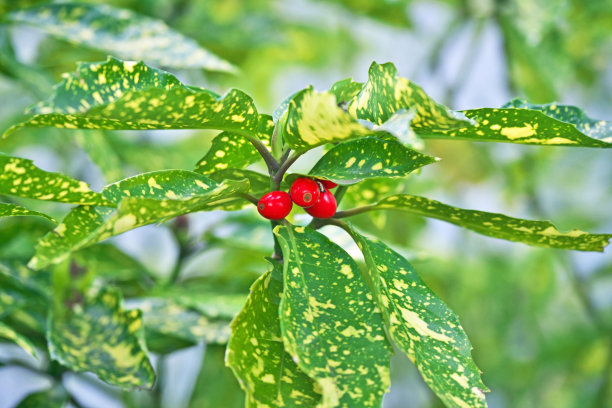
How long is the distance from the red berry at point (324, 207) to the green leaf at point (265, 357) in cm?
6

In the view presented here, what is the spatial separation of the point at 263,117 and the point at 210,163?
5cm

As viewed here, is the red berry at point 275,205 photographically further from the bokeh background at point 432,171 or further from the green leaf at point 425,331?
the bokeh background at point 432,171

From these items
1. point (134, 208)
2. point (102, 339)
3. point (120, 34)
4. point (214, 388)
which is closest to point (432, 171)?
point (214, 388)

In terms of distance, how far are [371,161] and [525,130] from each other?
11cm

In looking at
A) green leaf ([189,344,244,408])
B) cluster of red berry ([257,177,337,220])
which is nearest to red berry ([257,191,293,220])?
cluster of red berry ([257,177,337,220])

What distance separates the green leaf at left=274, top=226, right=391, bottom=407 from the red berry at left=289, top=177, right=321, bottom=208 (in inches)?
1.0

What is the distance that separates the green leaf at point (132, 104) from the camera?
Result: 0.35m

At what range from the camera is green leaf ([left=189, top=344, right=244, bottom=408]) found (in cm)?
97

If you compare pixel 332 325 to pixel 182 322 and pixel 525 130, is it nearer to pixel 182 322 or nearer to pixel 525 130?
pixel 525 130

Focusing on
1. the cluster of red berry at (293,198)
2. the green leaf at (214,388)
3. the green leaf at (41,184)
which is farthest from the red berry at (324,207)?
the green leaf at (214,388)

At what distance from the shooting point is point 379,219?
615 mm

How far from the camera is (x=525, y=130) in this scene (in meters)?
0.41

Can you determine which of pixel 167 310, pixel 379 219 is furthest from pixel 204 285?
pixel 379 219

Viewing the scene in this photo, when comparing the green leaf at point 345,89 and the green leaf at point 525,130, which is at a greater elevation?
the green leaf at point 345,89
